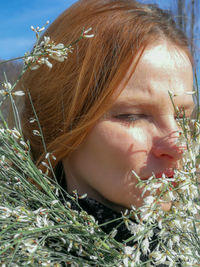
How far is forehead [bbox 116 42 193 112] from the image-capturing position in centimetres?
84

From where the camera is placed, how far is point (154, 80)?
85 centimetres

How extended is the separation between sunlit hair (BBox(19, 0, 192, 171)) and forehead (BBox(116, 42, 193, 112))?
2 cm

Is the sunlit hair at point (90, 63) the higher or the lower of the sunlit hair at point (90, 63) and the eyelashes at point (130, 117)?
the higher

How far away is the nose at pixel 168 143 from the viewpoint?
806 mm

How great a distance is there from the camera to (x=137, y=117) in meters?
0.87

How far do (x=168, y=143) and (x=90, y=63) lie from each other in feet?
0.99

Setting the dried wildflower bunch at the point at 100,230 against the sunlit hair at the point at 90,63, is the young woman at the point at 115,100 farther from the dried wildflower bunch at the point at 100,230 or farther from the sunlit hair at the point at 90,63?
the dried wildflower bunch at the point at 100,230

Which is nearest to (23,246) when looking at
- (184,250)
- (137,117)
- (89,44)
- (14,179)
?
(14,179)

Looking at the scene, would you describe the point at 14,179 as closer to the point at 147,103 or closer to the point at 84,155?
the point at 84,155

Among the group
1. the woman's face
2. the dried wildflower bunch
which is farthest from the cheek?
the dried wildflower bunch

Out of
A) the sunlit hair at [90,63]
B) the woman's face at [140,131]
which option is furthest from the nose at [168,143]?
the sunlit hair at [90,63]

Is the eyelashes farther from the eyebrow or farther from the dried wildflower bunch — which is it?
the dried wildflower bunch

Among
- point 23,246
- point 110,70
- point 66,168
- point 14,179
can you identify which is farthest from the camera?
point 66,168

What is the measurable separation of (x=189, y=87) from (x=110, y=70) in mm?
219
